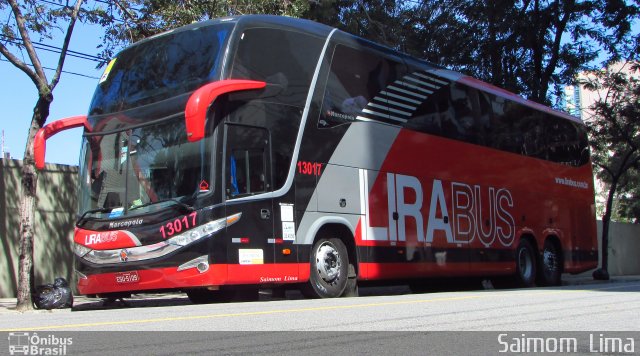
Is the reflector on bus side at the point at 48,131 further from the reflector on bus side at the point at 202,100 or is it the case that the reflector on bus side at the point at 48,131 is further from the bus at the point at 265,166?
the reflector on bus side at the point at 202,100

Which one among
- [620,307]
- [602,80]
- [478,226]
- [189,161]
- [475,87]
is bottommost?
[620,307]

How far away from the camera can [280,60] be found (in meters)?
10.6

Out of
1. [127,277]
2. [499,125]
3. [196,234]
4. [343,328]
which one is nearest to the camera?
[343,328]

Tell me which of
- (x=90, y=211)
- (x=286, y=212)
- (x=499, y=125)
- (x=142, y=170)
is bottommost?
(x=286, y=212)

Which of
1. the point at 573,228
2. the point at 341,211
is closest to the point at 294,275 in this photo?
the point at 341,211

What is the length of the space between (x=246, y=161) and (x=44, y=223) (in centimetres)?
714

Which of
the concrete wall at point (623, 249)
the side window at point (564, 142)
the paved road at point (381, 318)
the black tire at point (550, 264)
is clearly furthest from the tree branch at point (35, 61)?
the concrete wall at point (623, 249)

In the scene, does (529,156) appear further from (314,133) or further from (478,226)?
(314,133)

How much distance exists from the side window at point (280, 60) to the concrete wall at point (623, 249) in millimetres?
21879

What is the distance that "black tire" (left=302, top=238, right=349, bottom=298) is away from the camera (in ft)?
35.2

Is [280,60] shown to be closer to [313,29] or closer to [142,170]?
[313,29]

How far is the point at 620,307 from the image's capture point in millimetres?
8828

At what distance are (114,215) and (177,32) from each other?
312 cm

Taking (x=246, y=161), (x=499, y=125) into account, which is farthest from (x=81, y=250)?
(x=499, y=125)
